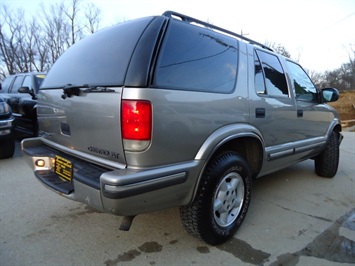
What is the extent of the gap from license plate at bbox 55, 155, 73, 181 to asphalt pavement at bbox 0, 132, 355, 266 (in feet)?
2.02

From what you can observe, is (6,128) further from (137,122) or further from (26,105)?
(137,122)

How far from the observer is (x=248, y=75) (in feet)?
8.18

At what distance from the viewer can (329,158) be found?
4.13 meters

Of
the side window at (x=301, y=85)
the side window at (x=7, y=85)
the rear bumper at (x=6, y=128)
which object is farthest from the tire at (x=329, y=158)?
the side window at (x=7, y=85)

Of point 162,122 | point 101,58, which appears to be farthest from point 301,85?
point 101,58

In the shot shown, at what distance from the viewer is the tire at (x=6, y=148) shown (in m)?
4.76

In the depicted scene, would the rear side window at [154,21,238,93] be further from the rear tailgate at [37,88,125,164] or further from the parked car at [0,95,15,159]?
the parked car at [0,95,15,159]

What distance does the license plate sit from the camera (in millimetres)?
2062

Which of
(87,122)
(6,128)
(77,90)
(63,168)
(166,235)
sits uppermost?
(77,90)

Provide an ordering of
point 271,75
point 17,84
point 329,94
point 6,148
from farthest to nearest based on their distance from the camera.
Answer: point 17,84 < point 6,148 < point 329,94 < point 271,75

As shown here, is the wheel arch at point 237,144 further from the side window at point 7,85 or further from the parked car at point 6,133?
the side window at point 7,85

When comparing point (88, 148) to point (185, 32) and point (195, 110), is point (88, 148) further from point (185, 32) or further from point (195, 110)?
point (185, 32)

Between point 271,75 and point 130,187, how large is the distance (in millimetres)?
2090

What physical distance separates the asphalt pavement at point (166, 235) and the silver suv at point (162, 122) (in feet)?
0.87
